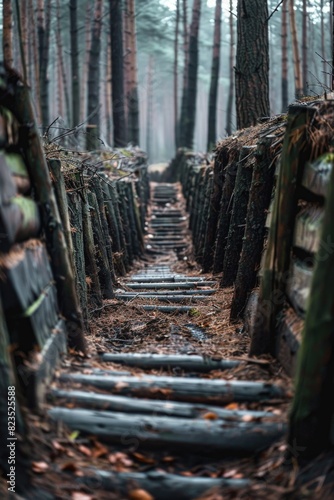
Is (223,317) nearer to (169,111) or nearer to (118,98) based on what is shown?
(118,98)

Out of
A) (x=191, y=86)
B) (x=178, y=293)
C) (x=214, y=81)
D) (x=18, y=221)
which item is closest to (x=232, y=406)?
(x=18, y=221)

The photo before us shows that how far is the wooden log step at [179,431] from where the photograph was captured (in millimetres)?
3363

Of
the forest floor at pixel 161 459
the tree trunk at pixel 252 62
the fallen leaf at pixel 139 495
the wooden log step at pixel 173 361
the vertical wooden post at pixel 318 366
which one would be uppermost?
the tree trunk at pixel 252 62

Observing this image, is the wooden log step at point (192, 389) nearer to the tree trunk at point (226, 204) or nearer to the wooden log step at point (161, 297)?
the wooden log step at point (161, 297)

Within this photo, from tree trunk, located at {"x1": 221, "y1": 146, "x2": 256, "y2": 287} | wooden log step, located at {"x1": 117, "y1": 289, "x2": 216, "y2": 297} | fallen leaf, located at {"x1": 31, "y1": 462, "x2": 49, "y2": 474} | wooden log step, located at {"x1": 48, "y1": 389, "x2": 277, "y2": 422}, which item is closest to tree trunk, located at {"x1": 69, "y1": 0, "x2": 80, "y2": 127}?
wooden log step, located at {"x1": 117, "y1": 289, "x2": 216, "y2": 297}

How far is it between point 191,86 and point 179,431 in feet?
70.3

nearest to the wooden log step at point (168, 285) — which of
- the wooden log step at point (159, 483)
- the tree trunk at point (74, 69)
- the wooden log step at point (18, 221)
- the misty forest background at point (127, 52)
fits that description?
the misty forest background at point (127, 52)

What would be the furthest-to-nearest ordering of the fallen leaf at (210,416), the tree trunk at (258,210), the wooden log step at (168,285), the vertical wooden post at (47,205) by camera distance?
1. the wooden log step at (168,285)
2. the tree trunk at (258,210)
3. the vertical wooden post at (47,205)
4. the fallen leaf at (210,416)

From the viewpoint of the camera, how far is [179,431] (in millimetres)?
3387

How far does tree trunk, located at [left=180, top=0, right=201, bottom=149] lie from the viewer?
23.4 m

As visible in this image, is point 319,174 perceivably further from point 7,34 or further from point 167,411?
point 7,34

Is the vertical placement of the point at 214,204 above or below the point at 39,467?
above

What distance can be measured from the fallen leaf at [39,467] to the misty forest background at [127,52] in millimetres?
2196

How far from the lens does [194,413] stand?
3.54 metres
